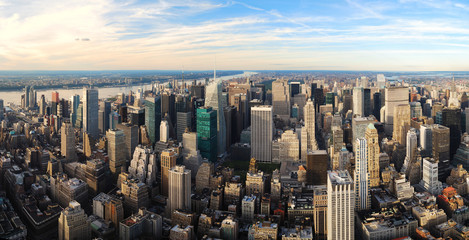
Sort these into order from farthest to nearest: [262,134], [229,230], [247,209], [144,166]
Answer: [262,134]
[144,166]
[247,209]
[229,230]

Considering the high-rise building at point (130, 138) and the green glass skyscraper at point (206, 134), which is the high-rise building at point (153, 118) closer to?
the high-rise building at point (130, 138)

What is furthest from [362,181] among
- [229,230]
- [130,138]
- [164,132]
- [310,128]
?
[164,132]

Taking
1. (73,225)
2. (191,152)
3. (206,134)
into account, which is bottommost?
(73,225)

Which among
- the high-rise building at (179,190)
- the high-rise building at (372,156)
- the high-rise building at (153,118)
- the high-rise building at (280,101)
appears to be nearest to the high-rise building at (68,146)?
the high-rise building at (153,118)

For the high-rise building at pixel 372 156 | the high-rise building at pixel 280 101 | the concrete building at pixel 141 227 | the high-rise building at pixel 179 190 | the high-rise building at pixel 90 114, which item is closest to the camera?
the concrete building at pixel 141 227

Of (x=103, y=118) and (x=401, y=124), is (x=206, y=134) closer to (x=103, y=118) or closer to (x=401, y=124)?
(x=103, y=118)

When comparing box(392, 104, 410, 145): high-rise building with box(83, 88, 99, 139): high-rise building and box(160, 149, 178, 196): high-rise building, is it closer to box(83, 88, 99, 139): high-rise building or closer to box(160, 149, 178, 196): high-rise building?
→ box(160, 149, 178, 196): high-rise building
